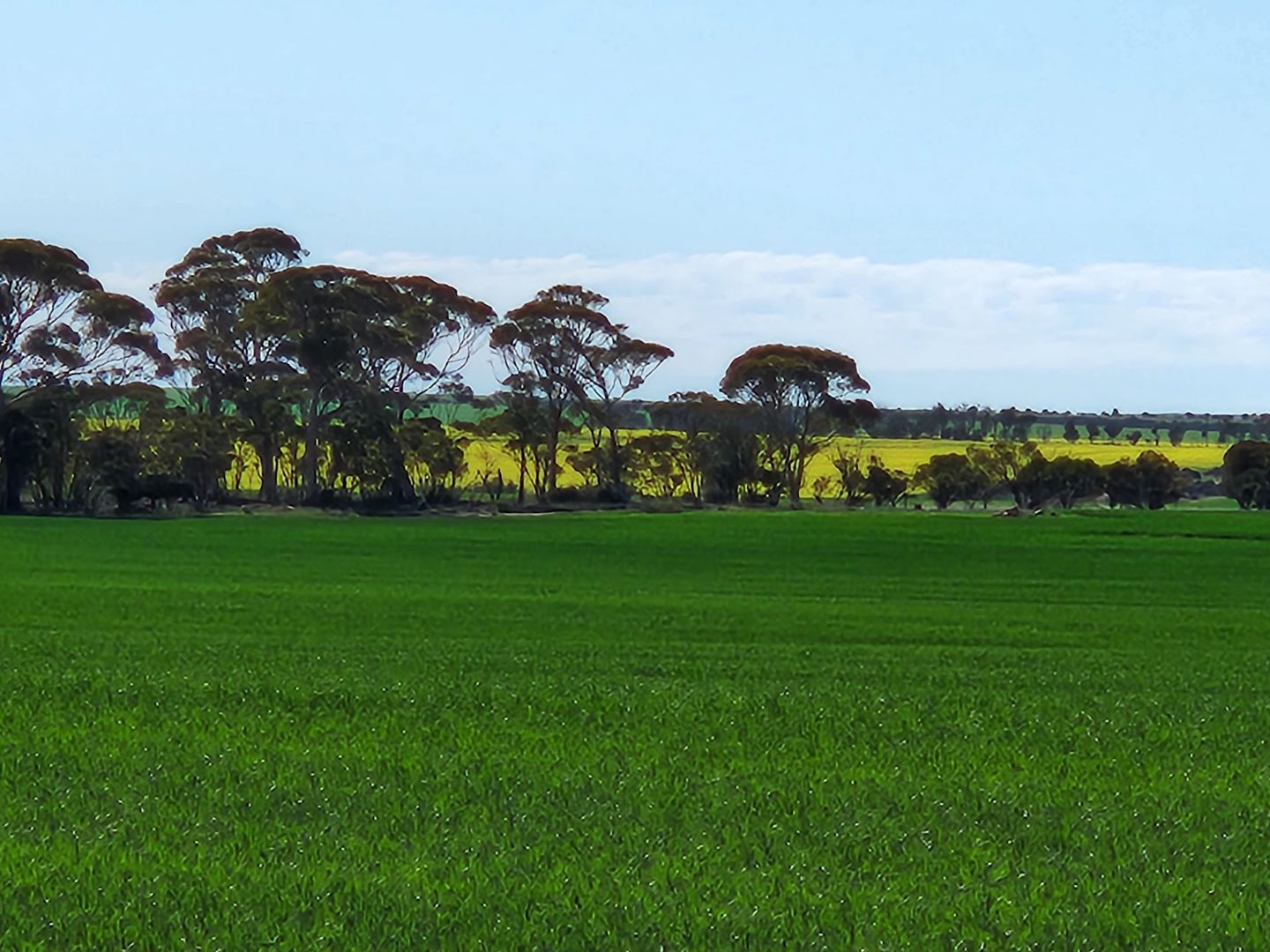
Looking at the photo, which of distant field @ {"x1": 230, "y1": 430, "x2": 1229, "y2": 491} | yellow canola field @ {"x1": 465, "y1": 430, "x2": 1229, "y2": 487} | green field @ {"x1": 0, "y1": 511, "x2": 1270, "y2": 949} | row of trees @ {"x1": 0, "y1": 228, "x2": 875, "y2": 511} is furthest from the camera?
yellow canola field @ {"x1": 465, "y1": 430, "x2": 1229, "y2": 487}

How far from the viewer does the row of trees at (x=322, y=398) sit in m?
71.6

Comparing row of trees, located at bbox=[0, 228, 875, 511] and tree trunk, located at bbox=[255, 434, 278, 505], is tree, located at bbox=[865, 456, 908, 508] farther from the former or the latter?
tree trunk, located at bbox=[255, 434, 278, 505]

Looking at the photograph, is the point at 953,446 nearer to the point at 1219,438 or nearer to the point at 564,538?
the point at 1219,438

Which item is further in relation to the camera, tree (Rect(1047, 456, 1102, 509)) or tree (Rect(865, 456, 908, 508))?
tree (Rect(865, 456, 908, 508))

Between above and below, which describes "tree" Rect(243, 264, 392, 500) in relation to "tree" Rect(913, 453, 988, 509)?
above

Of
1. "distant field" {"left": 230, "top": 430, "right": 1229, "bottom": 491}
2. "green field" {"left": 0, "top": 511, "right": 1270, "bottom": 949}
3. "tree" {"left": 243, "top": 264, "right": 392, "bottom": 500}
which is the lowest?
"green field" {"left": 0, "top": 511, "right": 1270, "bottom": 949}

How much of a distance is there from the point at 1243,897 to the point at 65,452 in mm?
68737

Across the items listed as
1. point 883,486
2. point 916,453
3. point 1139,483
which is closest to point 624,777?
point 883,486

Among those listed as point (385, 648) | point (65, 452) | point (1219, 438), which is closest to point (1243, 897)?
point (385, 648)

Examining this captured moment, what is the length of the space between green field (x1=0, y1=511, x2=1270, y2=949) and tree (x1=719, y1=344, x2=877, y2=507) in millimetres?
58468

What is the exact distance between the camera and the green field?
306 inches

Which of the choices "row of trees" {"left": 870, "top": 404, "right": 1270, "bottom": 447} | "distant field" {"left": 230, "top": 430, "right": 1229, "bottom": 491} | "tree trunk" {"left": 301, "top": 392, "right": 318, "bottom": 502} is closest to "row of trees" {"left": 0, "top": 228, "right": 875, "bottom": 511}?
"tree trunk" {"left": 301, "top": 392, "right": 318, "bottom": 502}

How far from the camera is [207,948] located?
7148mm

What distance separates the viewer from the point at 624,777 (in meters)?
11.2
